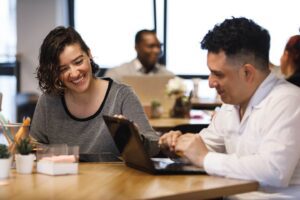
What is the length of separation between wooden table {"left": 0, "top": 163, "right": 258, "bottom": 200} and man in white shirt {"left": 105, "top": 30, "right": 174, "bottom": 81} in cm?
484

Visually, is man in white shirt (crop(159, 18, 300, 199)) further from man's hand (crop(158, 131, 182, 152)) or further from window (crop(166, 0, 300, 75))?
window (crop(166, 0, 300, 75))

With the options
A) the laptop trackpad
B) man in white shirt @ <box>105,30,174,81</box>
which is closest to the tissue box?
the laptop trackpad

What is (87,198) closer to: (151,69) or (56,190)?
(56,190)

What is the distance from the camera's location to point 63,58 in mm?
2953

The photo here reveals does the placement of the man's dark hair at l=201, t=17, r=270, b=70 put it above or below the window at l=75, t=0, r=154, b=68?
above

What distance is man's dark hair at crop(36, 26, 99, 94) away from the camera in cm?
296

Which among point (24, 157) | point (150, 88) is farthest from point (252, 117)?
point (150, 88)

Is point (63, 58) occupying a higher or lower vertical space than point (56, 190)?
higher

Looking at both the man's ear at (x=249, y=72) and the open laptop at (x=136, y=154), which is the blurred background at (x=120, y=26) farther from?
the man's ear at (x=249, y=72)

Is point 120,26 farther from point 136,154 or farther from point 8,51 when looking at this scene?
point 136,154

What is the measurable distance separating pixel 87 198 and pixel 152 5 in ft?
23.6

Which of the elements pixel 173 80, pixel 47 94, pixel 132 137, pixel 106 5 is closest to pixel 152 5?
pixel 106 5

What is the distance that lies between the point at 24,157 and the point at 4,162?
129 mm

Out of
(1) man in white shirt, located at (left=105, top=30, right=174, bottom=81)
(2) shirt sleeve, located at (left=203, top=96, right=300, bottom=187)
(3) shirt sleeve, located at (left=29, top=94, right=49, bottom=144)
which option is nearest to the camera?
(2) shirt sleeve, located at (left=203, top=96, right=300, bottom=187)
